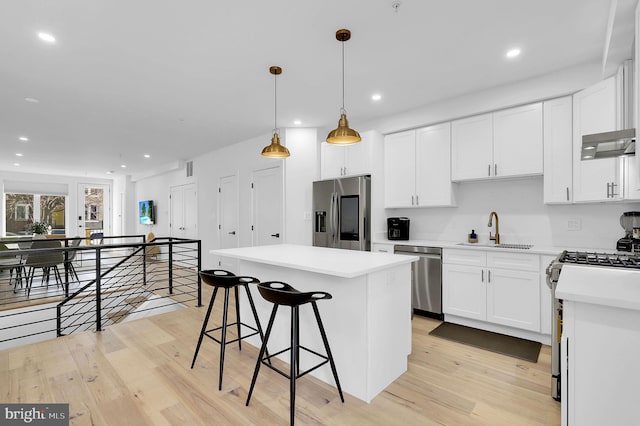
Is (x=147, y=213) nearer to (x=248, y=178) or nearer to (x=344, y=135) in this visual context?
(x=248, y=178)

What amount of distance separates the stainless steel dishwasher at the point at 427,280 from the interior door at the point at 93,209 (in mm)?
10487

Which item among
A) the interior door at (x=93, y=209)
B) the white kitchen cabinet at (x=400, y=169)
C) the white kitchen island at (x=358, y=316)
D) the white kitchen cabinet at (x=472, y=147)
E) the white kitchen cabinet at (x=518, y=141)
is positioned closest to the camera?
the white kitchen island at (x=358, y=316)

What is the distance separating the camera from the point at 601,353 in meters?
1.19

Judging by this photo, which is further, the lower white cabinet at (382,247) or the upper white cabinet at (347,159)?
the upper white cabinet at (347,159)

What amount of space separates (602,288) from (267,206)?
4474mm

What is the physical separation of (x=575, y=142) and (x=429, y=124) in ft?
4.86

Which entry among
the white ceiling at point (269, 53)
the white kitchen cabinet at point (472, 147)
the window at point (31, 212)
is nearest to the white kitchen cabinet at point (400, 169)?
the white ceiling at point (269, 53)

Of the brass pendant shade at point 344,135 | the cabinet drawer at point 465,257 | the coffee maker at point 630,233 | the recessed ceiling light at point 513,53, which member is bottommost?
the cabinet drawer at point 465,257

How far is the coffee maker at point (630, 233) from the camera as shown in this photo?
102 inches

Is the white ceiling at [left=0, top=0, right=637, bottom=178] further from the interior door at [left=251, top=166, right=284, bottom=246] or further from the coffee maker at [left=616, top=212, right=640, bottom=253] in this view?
the coffee maker at [left=616, top=212, right=640, bottom=253]

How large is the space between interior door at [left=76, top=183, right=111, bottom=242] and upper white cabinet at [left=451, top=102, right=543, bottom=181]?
11069 mm

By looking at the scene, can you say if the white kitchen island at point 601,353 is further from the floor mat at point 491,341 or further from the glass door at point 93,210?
the glass door at point 93,210

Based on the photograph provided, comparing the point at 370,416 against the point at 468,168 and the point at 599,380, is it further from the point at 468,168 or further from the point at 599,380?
the point at 468,168

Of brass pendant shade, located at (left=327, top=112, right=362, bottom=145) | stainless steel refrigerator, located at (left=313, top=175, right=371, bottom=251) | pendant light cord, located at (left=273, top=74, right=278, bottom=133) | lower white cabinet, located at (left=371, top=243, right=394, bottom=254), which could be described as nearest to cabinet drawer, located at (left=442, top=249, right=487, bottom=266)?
lower white cabinet, located at (left=371, top=243, right=394, bottom=254)
